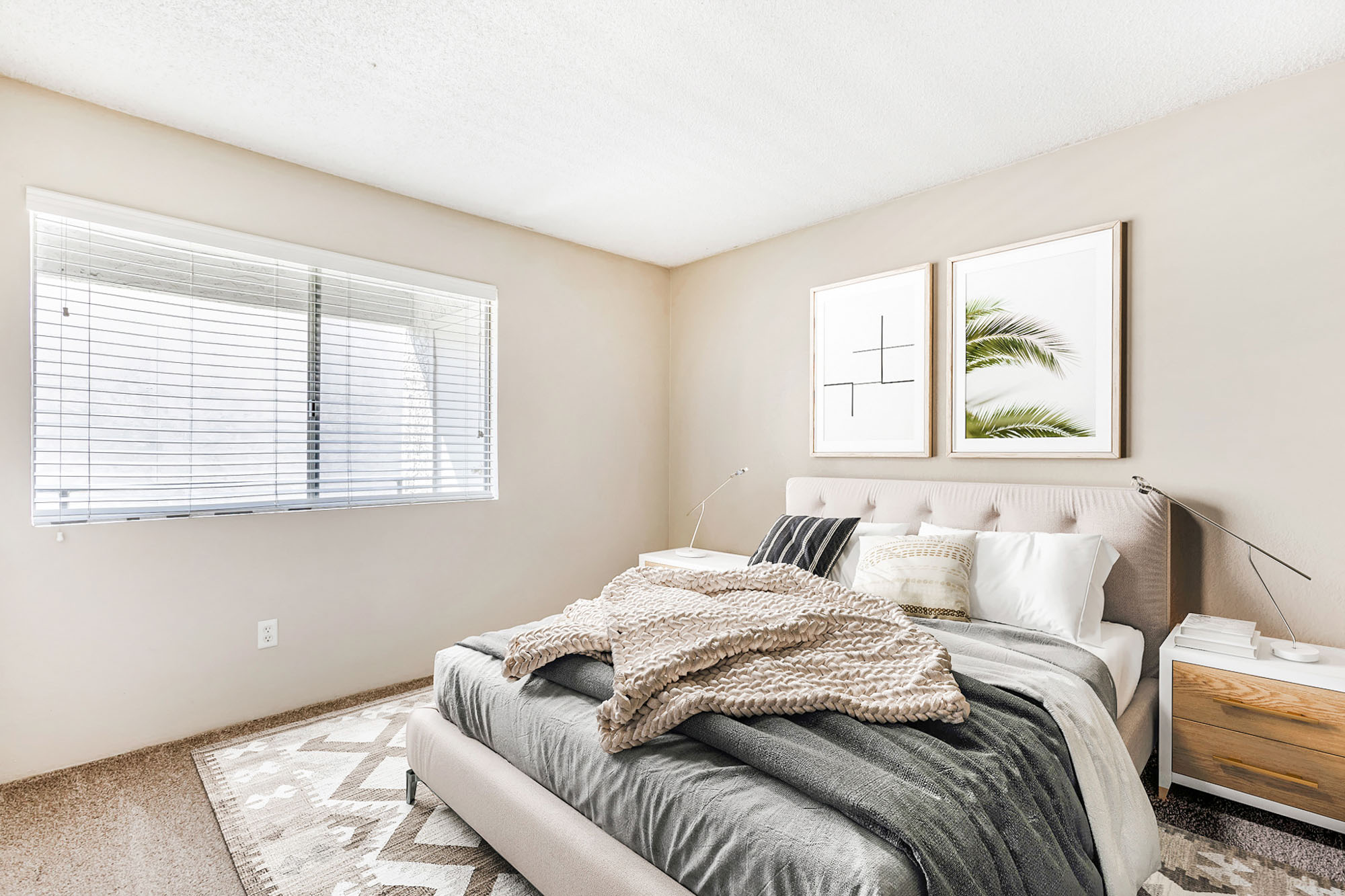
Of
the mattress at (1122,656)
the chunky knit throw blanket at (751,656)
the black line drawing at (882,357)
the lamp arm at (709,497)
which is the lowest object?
the mattress at (1122,656)

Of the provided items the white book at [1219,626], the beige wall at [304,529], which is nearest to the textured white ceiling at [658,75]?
the beige wall at [304,529]

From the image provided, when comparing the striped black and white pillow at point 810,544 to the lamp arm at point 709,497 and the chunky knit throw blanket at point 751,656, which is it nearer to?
the chunky knit throw blanket at point 751,656

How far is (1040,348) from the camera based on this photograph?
2777mm

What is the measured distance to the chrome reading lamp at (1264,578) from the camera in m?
1.99

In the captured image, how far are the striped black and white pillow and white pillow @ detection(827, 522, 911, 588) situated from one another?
0.02m

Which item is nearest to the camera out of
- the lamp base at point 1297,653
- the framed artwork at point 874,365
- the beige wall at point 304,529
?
the lamp base at point 1297,653

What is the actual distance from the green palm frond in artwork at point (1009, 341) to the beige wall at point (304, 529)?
2051 millimetres

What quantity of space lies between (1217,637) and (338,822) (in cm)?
283

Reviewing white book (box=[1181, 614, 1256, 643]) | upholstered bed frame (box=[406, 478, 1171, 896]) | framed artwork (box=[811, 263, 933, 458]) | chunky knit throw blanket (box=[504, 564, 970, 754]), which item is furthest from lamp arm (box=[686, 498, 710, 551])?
white book (box=[1181, 614, 1256, 643])

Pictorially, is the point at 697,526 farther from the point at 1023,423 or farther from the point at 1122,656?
the point at 1122,656

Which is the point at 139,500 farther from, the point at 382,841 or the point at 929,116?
the point at 929,116

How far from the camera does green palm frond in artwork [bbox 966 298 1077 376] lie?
2730mm

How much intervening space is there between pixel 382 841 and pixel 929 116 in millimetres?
3082

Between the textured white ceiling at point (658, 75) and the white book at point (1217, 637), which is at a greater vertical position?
the textured white ceiling at point (658, 75)
